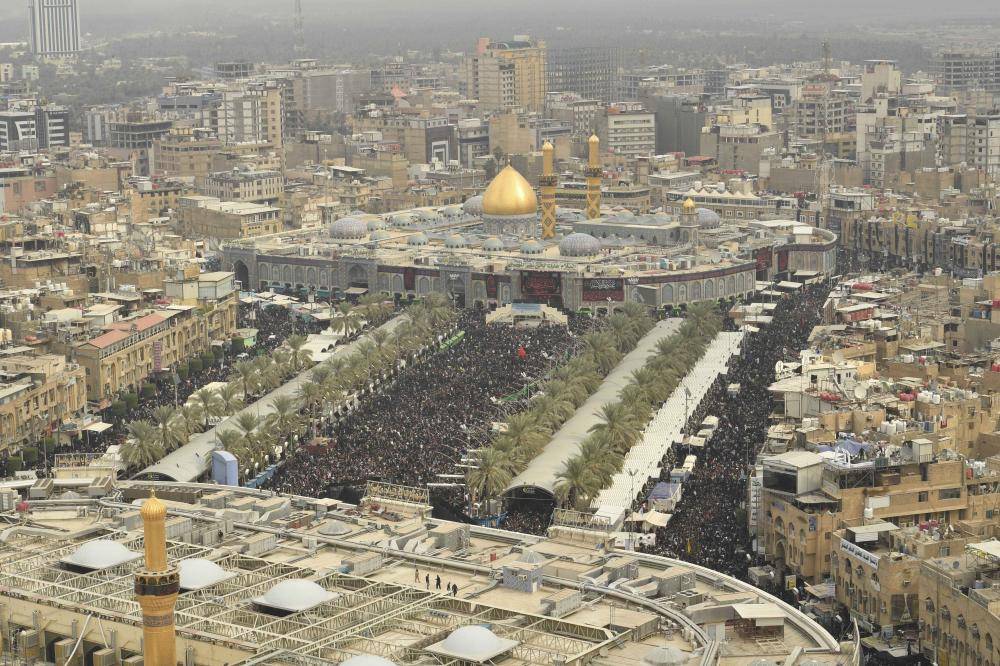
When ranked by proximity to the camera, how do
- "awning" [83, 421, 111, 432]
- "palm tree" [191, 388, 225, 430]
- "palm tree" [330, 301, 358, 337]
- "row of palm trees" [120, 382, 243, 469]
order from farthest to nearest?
"palm tree" [330, 301, 358, 337] < "awning" [83, 421, 111, 432] < "palm tree" [191, 388, 225, 430] < "row of palm trees" [120, 382, 243, 469]

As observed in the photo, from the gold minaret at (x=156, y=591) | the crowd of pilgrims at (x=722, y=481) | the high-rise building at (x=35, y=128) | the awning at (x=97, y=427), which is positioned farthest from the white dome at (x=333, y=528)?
the high-rise building at (x=35, y=128)

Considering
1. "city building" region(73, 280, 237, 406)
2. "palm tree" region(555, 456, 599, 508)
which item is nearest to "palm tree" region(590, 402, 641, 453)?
"palm tree" region(555, 456, 599, 508)

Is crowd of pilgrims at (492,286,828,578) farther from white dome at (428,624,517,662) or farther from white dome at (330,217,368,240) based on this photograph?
white dome at (330,217,368,240)

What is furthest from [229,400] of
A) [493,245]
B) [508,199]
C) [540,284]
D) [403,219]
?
[403,219]

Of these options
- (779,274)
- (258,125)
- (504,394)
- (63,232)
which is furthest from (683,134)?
(504,394)

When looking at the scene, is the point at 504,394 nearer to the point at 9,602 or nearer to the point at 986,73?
the point at 9,602
